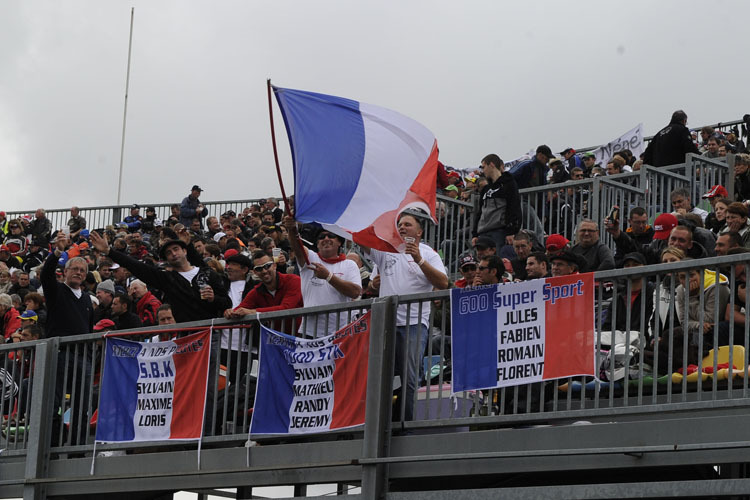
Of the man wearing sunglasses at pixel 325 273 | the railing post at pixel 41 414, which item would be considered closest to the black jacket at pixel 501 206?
the man wearing sunglasses at pixel 325 273

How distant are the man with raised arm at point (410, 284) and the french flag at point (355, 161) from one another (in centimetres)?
29

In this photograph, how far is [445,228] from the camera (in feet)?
56.2

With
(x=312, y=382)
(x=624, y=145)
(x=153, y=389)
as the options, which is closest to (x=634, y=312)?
(x=312, y=382)

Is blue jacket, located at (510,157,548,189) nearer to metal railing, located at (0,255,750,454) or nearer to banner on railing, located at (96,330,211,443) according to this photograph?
metal railing, located at (0,255,750,454)

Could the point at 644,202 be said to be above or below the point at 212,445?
above

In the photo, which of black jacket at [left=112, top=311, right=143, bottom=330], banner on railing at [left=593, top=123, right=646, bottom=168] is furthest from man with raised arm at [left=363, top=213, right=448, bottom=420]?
banner on railing at [left=593, top=123, right=646, bottom=168]

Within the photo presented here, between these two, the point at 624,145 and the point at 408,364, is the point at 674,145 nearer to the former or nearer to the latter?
the point at 624,145

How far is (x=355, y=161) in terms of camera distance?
35.2ft

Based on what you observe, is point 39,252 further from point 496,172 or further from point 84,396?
point 84,396

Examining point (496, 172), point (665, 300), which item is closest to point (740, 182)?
point (496, 172)

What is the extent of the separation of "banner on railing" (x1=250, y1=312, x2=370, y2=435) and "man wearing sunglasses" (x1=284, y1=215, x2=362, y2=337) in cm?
50

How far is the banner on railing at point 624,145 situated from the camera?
2256 centimetres

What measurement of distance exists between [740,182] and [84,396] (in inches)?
371

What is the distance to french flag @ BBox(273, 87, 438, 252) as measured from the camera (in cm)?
1048
